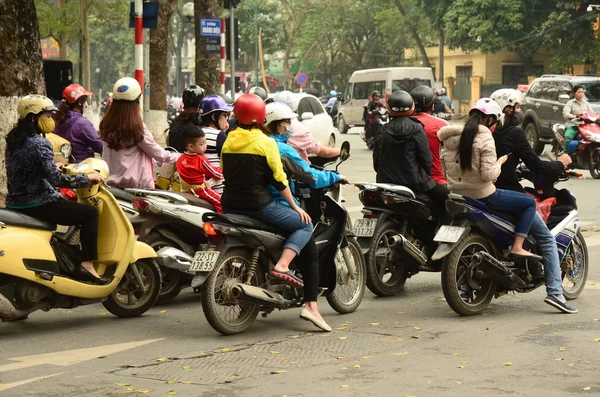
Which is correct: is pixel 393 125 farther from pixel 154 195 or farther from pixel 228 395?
pixel 228 395

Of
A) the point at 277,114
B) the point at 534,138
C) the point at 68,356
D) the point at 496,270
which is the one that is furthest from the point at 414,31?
the point at 68,356

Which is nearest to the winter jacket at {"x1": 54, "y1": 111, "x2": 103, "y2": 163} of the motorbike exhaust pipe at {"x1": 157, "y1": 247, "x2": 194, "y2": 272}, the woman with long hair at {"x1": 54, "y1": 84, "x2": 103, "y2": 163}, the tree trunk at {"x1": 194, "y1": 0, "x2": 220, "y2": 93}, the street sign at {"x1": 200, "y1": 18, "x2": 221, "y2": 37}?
the woman with long hair at {"x1": 54, "y1": 84, "x2": 103, "y2": 163}

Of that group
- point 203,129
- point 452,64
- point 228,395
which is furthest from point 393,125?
point 452,64

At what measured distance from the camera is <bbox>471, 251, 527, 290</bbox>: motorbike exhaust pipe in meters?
8.34

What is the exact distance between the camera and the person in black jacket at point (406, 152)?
9086 mm

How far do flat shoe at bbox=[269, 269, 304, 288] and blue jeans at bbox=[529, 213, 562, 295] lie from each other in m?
1.94

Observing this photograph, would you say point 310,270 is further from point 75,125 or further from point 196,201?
point 75,125

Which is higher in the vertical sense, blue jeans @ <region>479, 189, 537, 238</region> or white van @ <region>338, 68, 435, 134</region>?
white van @ <region>338, 68, 435, 134</region>

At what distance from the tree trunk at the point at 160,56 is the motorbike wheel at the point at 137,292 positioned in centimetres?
1635

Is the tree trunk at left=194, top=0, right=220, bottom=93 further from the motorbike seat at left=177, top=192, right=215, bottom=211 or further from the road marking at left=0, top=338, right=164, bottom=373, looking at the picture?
the road marking at left=0, top=338, right=164, bottom=373

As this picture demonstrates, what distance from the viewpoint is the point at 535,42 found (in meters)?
56.0

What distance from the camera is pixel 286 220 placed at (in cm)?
780

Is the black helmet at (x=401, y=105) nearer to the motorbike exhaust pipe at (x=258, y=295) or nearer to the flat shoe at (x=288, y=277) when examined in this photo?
the flat shoe at (x=288, y=277)

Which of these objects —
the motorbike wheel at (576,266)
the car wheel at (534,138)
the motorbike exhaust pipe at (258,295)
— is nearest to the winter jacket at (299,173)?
the motorbike exhaust pipe at (258,295)
